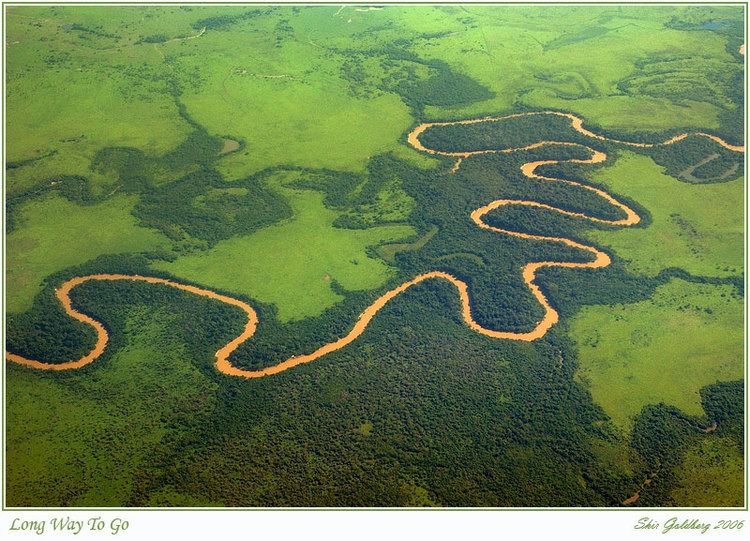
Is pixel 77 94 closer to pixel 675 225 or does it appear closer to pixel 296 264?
pixel 296 264

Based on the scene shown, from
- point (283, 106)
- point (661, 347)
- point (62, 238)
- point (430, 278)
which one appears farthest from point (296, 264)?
point (661, 347)

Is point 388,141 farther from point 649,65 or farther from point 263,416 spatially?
point 263,416

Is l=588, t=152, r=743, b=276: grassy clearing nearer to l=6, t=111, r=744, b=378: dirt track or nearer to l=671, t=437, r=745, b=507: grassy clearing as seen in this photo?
l=6, t=111, r=744, b=378: dirt track

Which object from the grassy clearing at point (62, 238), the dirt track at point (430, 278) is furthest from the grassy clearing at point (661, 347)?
the grassy clearing at point (62, 238)

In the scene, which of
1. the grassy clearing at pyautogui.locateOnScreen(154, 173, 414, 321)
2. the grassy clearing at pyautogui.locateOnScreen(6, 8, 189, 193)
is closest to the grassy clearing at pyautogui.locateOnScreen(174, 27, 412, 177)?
the grassy clearing at pyautogui.locateOnScreen(6, 8, 189, 193)

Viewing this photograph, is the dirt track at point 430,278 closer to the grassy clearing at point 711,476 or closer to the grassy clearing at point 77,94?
the grassy clearing at point 711,476

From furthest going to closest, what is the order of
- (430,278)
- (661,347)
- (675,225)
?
(675,225), (430,278), (661,347)

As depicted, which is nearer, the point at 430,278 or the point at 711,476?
the point at 711,476
